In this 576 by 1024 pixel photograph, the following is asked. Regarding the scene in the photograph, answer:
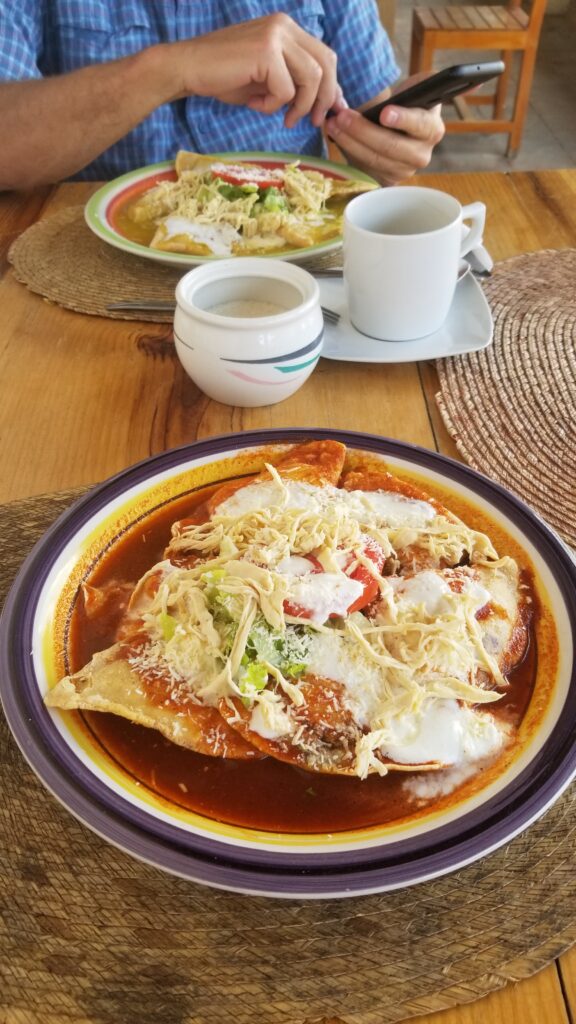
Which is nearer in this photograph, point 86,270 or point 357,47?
point 86,270

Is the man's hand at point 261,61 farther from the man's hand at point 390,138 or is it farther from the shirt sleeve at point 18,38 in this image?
the shirt sleeve at point 18,38

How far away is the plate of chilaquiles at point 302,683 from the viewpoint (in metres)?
0.64

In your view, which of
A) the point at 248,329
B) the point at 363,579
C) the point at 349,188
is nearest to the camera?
the point at 363,579

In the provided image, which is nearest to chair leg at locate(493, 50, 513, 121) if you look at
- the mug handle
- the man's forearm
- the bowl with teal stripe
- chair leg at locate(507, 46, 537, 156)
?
chair leg at locate(507, 46, 537, 156)

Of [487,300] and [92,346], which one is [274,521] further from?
[487,300]

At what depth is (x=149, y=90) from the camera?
184 cm

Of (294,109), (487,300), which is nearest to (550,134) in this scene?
Answer: (294,109)

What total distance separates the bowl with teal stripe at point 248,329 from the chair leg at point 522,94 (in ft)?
13.9

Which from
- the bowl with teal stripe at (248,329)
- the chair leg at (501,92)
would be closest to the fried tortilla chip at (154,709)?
the bowl with teal stripe at (248,329)

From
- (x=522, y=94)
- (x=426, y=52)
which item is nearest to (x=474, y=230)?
(x=426, y=52)

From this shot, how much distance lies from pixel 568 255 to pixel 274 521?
1.12 m

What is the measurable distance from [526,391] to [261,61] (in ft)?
3.36

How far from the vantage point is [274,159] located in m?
1.94

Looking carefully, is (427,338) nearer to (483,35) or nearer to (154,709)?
(154,709)
